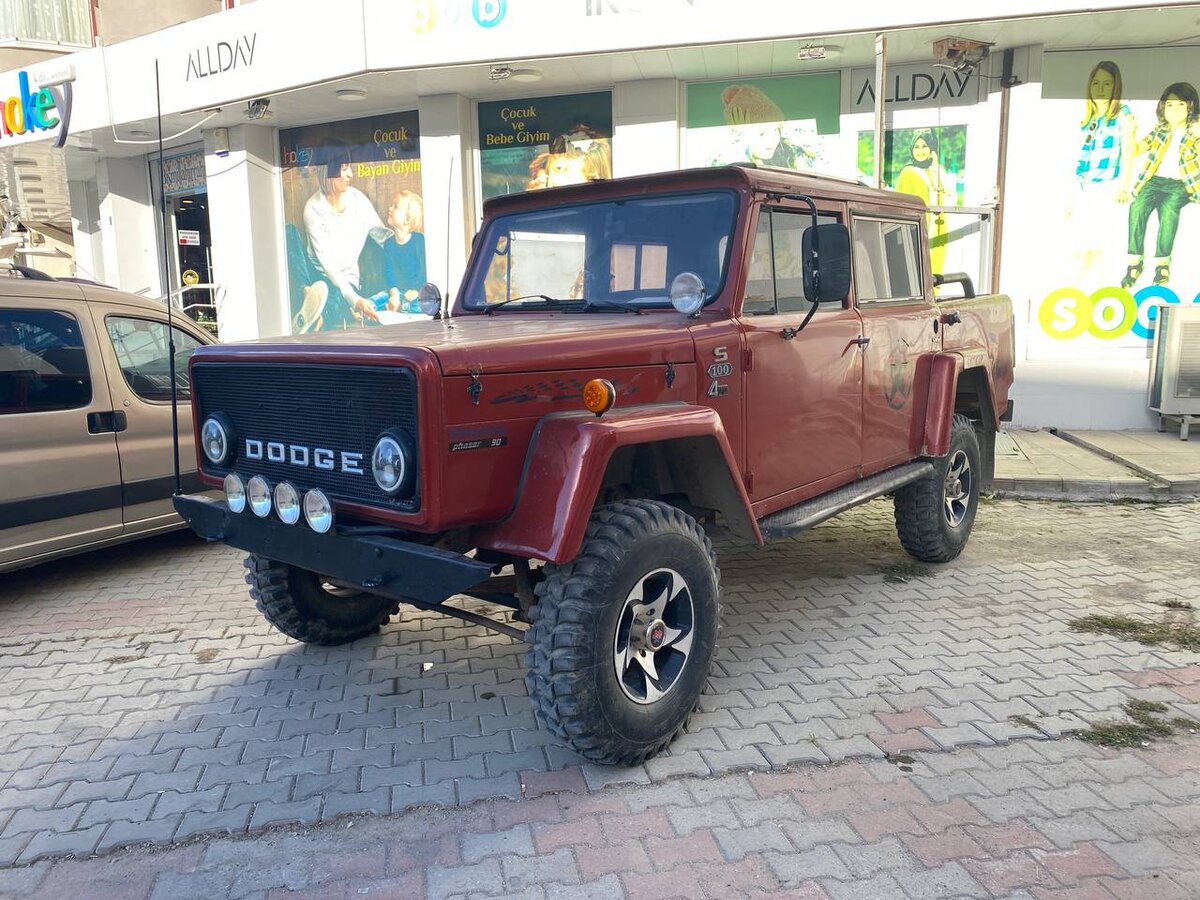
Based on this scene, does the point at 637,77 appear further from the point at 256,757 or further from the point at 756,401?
the point at 256,757

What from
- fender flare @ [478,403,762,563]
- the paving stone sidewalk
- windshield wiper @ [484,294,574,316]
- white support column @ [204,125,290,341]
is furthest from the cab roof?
white support column @ [204,125,290,341]

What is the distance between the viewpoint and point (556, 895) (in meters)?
2.61

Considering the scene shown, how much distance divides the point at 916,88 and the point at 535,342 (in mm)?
7851

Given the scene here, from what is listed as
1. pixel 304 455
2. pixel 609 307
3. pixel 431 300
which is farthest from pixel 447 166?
pixel 304 455

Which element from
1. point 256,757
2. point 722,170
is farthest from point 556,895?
point 722,170

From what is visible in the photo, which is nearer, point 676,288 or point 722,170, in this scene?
point 676,288

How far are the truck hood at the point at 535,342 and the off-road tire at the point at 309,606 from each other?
1098 millimetres

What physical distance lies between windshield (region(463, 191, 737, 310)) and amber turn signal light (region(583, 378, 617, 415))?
0.95 metres

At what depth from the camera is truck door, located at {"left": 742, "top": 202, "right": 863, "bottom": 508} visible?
12.8ft

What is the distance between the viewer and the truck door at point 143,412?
212 inches

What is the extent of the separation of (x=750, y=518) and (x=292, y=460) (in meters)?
1.77

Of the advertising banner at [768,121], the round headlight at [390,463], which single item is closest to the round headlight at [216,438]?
the round headlight at [390,463]

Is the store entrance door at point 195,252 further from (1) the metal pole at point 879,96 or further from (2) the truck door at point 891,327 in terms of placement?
(2) the truck door at point 891,327

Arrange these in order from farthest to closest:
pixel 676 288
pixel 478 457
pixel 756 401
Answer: pixel 756 401
pixel 676 288
pixel 478 457
